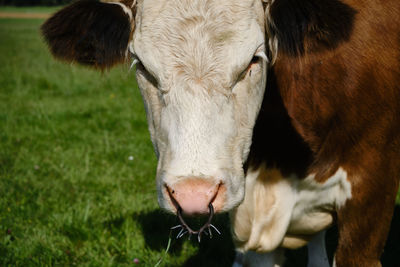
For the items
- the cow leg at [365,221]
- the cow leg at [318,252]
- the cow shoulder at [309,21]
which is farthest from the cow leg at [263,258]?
the cow shoulder at [309,21]

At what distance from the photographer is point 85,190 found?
15.3ft

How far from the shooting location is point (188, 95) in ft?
6.26

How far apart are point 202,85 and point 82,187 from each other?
3105mm

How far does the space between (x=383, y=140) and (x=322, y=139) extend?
12.9 inches

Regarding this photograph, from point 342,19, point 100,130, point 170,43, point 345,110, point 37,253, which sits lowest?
point 100,130

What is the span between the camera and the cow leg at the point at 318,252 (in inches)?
132

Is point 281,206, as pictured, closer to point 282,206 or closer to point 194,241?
point 282,206

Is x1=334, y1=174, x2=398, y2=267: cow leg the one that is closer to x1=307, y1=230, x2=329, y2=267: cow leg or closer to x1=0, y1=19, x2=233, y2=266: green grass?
x1=307, y1=230, x2=329, y2=267: cow leg

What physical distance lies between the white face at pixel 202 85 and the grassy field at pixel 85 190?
467 millimetres

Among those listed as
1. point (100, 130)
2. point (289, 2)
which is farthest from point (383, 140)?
point (100, 130)

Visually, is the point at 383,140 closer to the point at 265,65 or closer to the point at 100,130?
the point at 265,65

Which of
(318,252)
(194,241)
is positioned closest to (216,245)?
(194,241)

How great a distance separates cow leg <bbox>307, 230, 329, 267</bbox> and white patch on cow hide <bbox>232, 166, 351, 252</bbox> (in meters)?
0.51

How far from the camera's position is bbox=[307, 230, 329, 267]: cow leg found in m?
3.35
